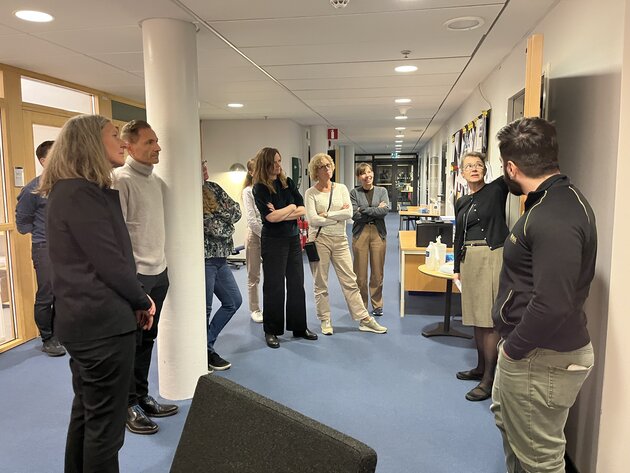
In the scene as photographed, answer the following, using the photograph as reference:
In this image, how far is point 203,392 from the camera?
3.27 feet

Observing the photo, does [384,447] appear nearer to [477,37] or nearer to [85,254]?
[85,254]

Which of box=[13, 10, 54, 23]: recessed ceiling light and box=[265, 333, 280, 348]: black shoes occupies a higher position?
box=[13, 10, 54, 23]: recessed ceiling light

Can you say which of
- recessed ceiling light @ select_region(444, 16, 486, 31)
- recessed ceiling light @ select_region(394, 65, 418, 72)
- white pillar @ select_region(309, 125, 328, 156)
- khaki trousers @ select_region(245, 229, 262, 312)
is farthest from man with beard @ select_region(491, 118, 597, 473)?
white pillar @ select_region(309, 125, 328, 156)

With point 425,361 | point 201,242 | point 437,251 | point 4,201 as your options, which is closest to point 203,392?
point 201,242

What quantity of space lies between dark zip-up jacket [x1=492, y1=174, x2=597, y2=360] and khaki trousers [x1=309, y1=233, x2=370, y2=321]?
97.3 inches

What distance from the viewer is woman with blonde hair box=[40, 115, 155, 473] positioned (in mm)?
1701

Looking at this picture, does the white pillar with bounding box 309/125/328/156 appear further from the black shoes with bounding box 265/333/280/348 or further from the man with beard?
the man with beard

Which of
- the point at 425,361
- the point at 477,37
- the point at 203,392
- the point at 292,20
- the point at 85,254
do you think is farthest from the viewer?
the point at 425,361

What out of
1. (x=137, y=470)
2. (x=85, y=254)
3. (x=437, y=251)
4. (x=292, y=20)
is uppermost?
(x=292, y=20)

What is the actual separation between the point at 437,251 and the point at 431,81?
6.11 feet

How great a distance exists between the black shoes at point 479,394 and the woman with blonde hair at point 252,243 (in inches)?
87.1

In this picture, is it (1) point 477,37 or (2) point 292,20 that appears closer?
(2) point 292,20

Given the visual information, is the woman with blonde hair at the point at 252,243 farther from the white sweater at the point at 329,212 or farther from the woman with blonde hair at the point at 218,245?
the woman with blonde hair at the point at 218,245

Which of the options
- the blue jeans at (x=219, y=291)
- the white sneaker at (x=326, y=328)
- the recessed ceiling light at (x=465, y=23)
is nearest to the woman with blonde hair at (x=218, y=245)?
the blue jeans at (x=219, y=291)
